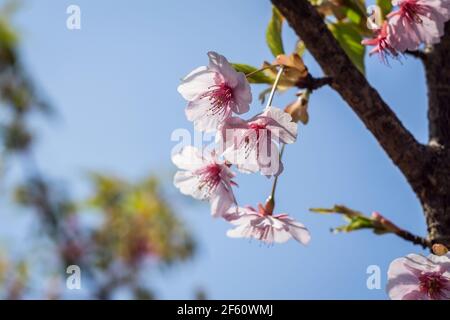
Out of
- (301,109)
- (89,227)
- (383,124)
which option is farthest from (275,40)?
(89,227)

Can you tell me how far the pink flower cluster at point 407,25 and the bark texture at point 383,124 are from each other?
0.16 ft

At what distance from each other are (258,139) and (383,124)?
0.17 meters

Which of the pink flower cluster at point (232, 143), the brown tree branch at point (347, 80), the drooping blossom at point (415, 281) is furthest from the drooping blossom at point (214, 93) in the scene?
the drooping blossom at point (415, 281)

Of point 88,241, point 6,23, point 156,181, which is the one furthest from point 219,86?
point 6,23

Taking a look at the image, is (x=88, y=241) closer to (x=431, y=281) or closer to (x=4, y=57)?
(x=4, y=57)

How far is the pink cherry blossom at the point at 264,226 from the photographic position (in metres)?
0.75

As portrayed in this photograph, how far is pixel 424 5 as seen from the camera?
724 millimetres

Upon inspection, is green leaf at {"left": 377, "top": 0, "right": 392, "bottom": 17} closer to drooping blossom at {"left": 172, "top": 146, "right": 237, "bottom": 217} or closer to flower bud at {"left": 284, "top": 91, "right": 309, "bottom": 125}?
flower bud at {"left": 284, "top": 91, "right": 309, "bottom": 125}

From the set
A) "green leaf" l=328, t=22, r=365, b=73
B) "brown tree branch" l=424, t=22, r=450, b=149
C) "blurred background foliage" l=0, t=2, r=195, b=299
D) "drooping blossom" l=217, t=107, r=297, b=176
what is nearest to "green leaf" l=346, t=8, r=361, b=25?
"green leaf" l=328, t=22, r=365, b=73

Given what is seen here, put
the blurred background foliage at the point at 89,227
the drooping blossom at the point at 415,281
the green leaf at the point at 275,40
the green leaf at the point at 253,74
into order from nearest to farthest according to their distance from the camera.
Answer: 1. the drooping blossom at the point at 415,281
2. the green leaf at the point at 253,74
3. the green leaf at the point at 275,40
4. the blurred background foliage at the point at 89,227

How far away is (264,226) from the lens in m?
0.77

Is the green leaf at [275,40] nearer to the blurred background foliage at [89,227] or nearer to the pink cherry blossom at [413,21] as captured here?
the pink cherry blossom at [413,21]

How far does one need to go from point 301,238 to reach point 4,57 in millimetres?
3818
